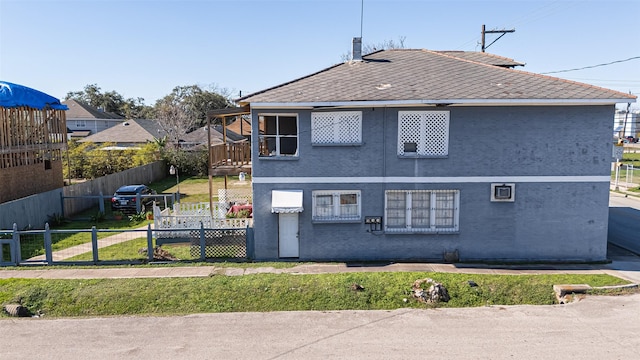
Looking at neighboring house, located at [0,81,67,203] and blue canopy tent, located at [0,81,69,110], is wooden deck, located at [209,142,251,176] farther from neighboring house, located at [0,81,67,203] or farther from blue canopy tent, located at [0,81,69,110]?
blue canopy tent, located at [0,81,69,110]

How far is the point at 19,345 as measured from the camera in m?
9.24

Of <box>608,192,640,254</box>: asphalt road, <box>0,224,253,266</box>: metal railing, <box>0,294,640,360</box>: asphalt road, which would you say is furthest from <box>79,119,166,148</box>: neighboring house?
<box>608,192,640,254</box>: asphalt road

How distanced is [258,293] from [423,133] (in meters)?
7.26

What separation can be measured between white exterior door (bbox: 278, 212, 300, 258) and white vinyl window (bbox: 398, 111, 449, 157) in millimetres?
4088

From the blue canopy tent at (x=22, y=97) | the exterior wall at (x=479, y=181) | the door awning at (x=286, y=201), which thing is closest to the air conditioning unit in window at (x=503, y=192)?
the exterior wall at (x=479, y=181)

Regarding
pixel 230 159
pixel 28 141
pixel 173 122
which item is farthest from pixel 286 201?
pixel 173 122

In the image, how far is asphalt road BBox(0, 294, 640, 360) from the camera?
29.0ft

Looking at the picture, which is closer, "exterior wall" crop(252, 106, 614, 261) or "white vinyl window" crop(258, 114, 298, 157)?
"exterior wall" crop(252, 106, 614, 261)

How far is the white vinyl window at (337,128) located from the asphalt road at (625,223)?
1102cm

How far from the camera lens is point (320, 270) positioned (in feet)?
44.9

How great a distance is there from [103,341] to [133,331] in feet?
2.11

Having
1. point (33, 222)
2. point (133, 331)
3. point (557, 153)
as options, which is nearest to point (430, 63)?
point (557, 153)

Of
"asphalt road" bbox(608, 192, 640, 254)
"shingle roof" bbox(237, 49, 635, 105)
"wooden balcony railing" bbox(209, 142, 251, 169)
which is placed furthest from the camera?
"asphalt road" bbox(608, 192, 640, 254)

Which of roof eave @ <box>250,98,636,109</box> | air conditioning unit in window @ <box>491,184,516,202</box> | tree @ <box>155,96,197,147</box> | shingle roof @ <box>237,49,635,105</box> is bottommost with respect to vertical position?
air conditioning unit in window @ <box>491,184,516,202</box>
